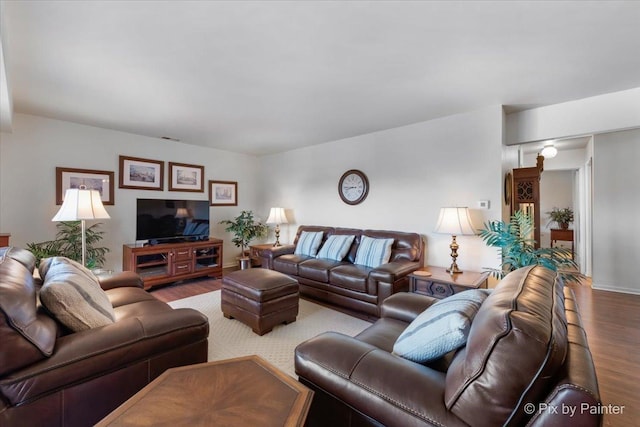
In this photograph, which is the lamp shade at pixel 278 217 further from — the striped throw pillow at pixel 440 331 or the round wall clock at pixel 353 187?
the striped throw pillow at pixel 440 331

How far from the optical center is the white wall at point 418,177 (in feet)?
10.3

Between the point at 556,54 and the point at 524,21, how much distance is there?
1.98ft

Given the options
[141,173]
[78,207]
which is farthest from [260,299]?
[141,173]

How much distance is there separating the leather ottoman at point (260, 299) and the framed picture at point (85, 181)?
8.38 feet

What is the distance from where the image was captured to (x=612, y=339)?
2.50 metres

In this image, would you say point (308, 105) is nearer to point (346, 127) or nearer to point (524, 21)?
point (346, 127)

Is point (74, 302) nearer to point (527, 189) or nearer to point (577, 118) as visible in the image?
point (527, 189)

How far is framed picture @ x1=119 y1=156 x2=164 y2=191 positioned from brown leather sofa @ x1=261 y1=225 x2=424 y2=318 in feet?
7.11

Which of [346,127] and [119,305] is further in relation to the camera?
[346,127]

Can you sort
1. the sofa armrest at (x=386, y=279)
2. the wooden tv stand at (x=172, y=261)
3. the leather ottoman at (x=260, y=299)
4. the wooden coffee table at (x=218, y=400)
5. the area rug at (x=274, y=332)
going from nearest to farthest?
the wooden coffee table at (x=218, y=400) → the area rug at (x=274, y=332) → the leather ottoman at (x=260, y=299) → the sofa armrest at (x=386, y=279) → the wooden tv stand at (x=172, y=261)

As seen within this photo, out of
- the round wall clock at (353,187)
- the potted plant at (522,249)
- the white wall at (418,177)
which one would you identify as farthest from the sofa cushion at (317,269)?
the potted plant at (522,249)

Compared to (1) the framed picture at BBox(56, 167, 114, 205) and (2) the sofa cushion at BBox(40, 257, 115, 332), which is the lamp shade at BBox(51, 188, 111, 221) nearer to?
Result: (2) the sofa cushion at BBox(40, 257, 115, 332)

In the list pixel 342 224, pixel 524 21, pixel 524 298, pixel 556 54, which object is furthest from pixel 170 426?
pixel 342 224

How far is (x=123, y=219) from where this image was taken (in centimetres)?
412
